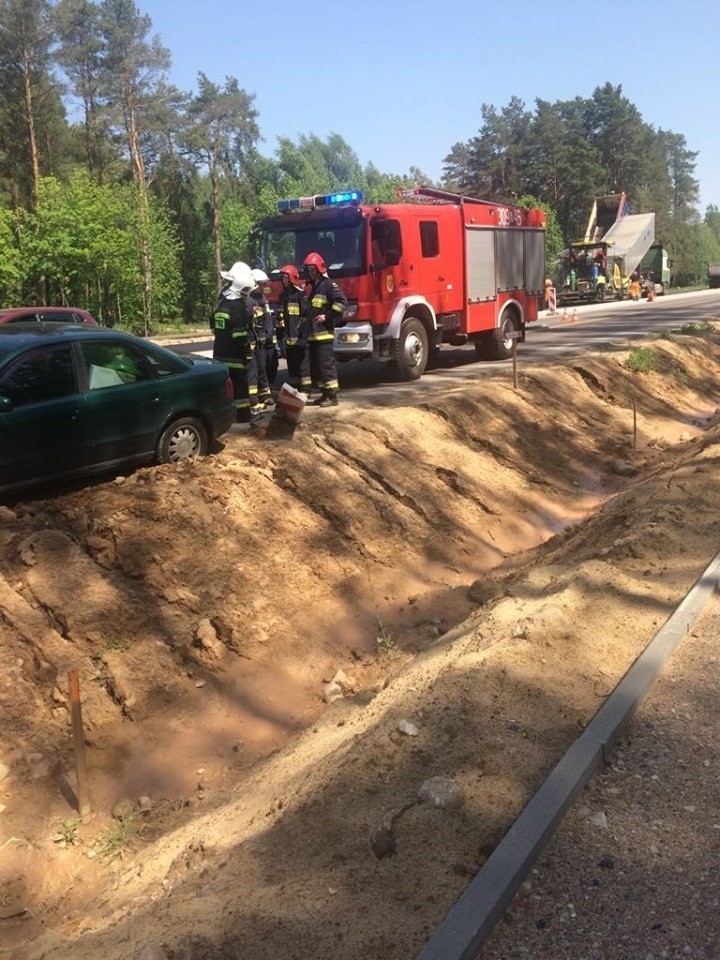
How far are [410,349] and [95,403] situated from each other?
667 centimetres

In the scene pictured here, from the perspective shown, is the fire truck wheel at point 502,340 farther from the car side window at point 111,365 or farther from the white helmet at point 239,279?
the car side window at point 111,365

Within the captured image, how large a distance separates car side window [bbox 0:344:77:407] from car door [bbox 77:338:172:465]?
0.15m

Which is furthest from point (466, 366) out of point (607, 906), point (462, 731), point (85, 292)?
point (85, 292)

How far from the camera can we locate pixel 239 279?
9.52m

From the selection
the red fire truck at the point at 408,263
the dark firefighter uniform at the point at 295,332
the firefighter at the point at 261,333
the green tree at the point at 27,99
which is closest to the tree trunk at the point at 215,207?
the green tree at the point at 27,99

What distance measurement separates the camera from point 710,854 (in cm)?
292

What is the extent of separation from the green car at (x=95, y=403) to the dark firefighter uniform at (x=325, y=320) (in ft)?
6.51

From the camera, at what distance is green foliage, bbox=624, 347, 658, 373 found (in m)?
15.7

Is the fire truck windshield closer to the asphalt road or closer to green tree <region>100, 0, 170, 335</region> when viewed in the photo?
the asphalt road

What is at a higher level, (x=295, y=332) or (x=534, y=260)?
(x=534, y=260)

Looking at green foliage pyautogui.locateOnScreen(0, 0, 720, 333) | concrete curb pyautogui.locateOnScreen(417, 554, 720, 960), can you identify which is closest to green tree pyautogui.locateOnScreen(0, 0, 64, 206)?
green foliage pyautogui.locateOnScreen(0, 0, 720, 333)

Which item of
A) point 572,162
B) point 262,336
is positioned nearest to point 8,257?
point 262,336

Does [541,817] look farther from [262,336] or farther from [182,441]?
[262,336]

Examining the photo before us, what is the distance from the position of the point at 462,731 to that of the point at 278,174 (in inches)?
2410
